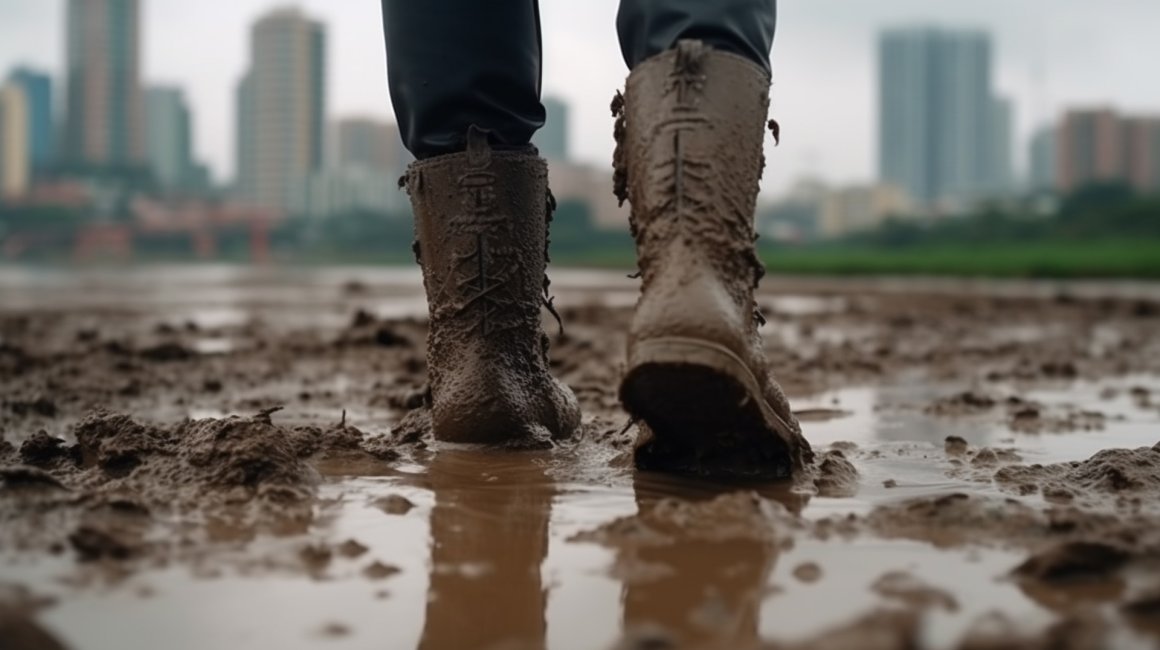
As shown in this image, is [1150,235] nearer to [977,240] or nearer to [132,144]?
[977,240]

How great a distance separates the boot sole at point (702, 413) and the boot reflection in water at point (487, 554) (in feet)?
0.65

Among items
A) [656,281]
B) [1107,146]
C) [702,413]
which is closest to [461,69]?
[656,281]

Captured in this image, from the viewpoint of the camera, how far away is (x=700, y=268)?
5.18 ft

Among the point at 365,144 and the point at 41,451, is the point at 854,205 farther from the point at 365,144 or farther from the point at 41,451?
the point at 41,451

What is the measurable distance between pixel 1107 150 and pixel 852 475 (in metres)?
77.4

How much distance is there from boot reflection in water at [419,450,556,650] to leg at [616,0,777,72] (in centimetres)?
72

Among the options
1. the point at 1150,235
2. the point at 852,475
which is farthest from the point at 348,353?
the point at 1150,235

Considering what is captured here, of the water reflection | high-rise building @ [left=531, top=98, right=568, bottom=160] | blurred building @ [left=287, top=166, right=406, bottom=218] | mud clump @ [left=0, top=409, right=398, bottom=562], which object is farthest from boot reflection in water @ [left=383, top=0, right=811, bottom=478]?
blurred building @ [left=287, top=166, right=406, bottom=218]

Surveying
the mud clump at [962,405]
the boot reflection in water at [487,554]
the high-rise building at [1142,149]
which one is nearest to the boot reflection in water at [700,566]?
the boot reflection in water at [487,554]

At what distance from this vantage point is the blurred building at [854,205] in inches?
3967

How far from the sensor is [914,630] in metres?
0.82

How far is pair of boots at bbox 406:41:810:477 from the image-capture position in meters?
1.52

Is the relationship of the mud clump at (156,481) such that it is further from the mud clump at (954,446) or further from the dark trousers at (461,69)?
the mud clump at (954,446)

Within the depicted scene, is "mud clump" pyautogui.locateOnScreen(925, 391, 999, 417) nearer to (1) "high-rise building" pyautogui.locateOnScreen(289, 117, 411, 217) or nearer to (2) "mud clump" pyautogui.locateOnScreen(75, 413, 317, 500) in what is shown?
(2) "mud clump" pyautogui.locateOnScreen(75, 413, 317, 500)
